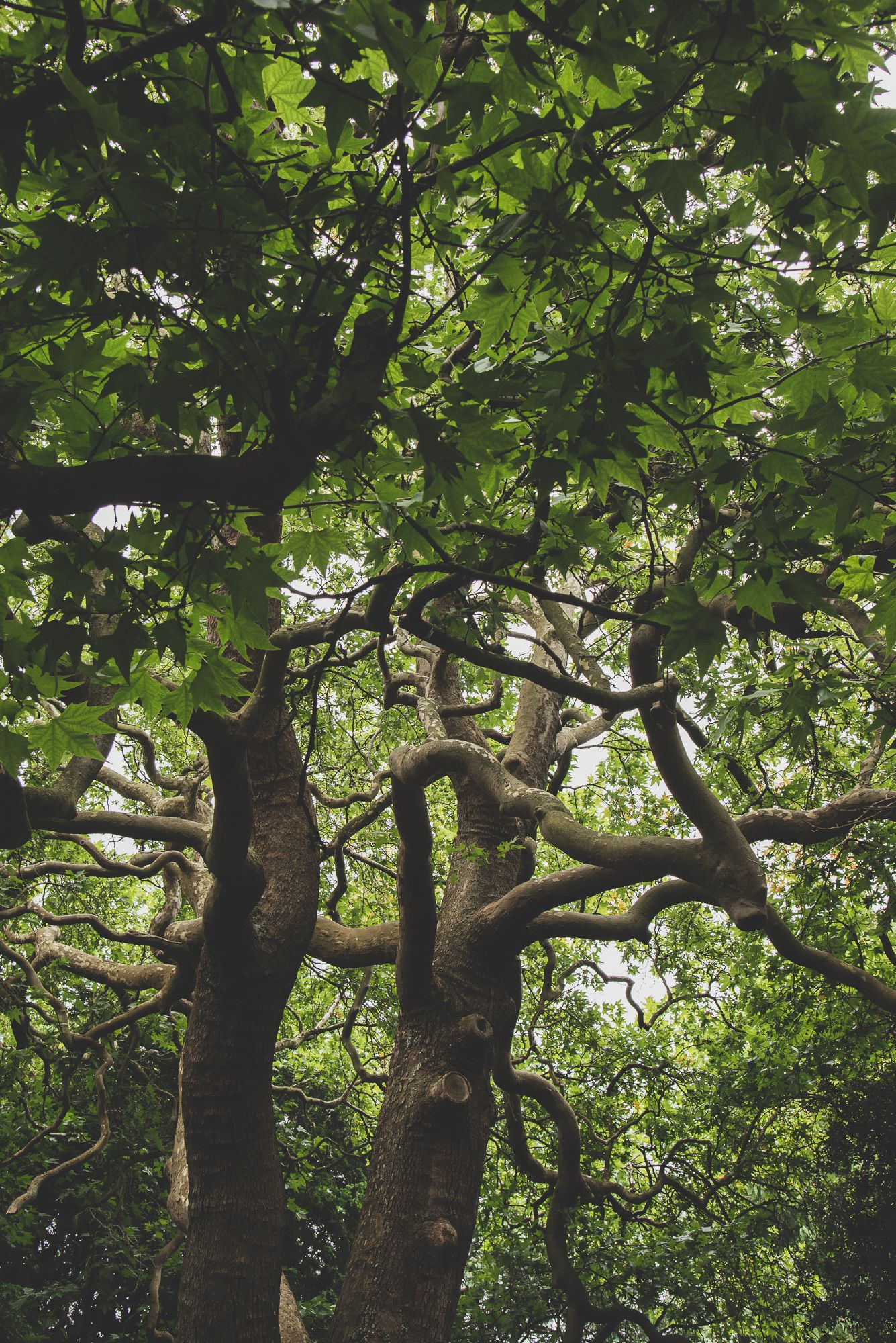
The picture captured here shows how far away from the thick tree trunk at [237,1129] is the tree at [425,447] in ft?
0.06

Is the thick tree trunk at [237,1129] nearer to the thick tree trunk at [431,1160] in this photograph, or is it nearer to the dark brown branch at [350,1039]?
the thick tree trunk at [431,1160]

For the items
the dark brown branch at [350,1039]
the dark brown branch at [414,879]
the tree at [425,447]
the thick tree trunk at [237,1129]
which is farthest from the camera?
the dark brown branch at [350,1039]

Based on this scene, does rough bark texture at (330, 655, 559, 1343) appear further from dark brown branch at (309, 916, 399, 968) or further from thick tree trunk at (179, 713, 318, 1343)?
thick tree trunk at (179, 713, 318, 1343)

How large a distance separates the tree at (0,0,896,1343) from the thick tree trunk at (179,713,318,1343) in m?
0.02

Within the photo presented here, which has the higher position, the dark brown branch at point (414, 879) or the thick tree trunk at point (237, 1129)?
the dark brown branch at point (414, 879)

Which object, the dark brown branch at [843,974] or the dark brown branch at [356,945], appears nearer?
the dark brown branch at [843,974]

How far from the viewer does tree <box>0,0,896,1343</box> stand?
194cm

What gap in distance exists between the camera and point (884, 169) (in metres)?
1.76

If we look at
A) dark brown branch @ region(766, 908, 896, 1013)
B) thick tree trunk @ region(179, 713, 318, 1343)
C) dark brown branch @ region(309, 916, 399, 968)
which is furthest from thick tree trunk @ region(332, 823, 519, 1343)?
dark brown branch @ region(766, 908, 896, 1013)

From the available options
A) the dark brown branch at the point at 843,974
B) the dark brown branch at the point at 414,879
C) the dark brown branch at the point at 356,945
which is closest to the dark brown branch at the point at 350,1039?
the dark brown branch at the point at 356,945

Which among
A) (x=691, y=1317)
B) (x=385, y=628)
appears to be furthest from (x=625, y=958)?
(x=385, y=628)

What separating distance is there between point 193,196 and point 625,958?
879 centimetres

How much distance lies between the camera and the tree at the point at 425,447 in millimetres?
1938

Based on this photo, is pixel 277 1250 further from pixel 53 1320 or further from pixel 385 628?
pixel 53 1320
